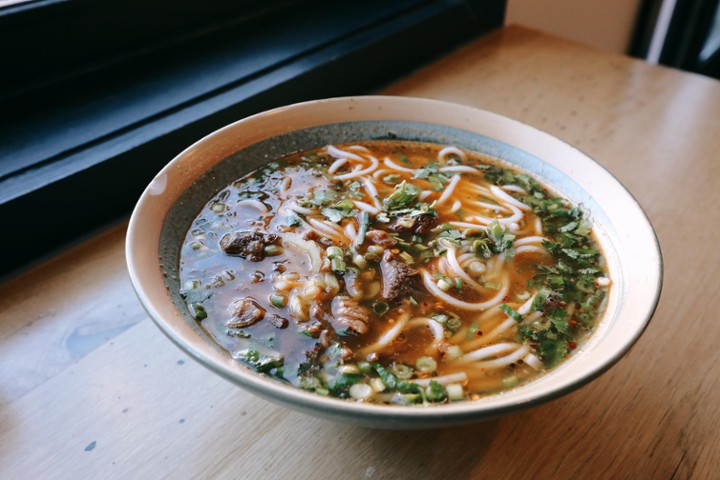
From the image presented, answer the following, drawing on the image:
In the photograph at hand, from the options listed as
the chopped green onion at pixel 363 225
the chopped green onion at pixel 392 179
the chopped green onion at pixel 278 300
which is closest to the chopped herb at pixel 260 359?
the chopped green onion at pixel 278 300

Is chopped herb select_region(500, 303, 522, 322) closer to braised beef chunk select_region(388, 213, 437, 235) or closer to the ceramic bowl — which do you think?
the ceramic bowl

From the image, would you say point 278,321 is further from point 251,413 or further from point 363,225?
point 363,225

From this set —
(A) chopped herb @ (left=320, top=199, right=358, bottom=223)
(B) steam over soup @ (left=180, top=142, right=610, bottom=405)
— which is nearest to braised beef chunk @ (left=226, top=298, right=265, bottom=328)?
(B) steam over soup @ (left=180, top=142, right=610, bottom=405)

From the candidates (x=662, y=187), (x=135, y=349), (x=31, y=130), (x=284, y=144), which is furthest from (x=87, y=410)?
(x=662, y=187)

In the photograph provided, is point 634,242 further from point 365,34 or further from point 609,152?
point 365,34

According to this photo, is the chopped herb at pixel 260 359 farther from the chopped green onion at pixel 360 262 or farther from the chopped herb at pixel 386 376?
the chopped green onion at pixel 360 262
